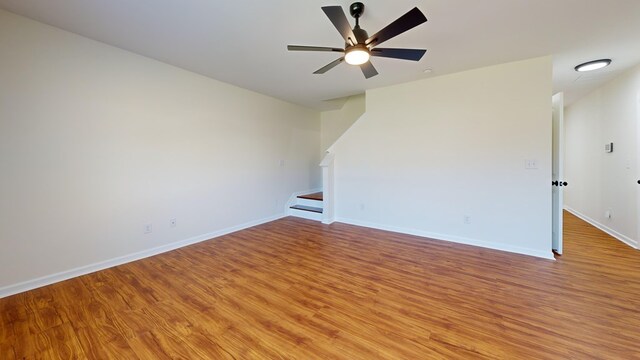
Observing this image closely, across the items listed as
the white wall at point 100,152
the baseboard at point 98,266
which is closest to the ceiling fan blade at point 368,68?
the white wall at point 100,152

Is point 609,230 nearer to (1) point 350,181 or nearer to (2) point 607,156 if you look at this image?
(2) point 607,156

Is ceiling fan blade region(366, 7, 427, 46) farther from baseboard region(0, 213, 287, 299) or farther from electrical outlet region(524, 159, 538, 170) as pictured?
baseboard region(0, 213, 287, 299)

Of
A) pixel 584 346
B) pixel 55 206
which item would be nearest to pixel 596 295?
pixel 584 346

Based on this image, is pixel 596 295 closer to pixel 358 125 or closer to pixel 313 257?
pixel 313 257

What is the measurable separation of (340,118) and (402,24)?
427 centimetres

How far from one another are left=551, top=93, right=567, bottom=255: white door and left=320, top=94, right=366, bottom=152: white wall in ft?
10.7

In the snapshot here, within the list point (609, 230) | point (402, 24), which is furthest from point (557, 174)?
point (402, 24)

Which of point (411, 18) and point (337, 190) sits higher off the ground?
point (411, 18)

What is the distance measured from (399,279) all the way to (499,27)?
267 cm

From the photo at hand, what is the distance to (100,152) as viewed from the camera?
2623mm

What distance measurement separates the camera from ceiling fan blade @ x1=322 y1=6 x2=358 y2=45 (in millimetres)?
1546

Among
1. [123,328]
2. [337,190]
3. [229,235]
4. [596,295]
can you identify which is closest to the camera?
[123,328]

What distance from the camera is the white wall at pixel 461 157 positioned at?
116 inches

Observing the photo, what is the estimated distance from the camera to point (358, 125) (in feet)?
14.1
